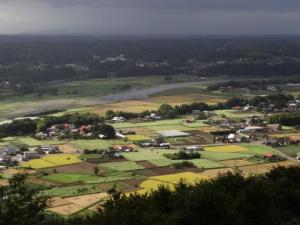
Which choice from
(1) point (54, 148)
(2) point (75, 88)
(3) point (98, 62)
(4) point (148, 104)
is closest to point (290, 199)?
(1) point (54, 148)

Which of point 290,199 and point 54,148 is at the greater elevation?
point 290,199

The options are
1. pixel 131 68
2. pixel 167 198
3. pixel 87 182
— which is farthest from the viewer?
pixel 131 68

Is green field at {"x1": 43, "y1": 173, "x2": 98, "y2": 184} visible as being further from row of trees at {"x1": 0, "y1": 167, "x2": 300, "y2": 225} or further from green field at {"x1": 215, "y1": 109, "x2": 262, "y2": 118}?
green field at {"x1": 215, "y1": 109, "x2": 262, "y2": 118}

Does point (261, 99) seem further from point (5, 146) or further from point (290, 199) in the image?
point (290, 199)

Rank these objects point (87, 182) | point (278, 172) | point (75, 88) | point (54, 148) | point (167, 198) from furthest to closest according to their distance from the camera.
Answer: point (75, 88)
point (54, 148)
point (87, 182)
point (278, 172)
point (167, 198)

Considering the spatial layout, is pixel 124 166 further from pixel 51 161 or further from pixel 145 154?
pixel 51 161

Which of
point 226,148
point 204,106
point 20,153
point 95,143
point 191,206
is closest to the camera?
point 191,206

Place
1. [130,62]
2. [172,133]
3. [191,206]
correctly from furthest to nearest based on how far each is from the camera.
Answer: [130,62] → [172,133] → [191,206]

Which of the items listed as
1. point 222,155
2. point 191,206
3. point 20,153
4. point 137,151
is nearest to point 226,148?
point 222,155

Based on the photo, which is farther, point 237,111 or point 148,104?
point 148,104

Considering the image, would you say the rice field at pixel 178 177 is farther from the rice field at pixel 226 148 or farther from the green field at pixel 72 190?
the rice field at pixel 226 148
